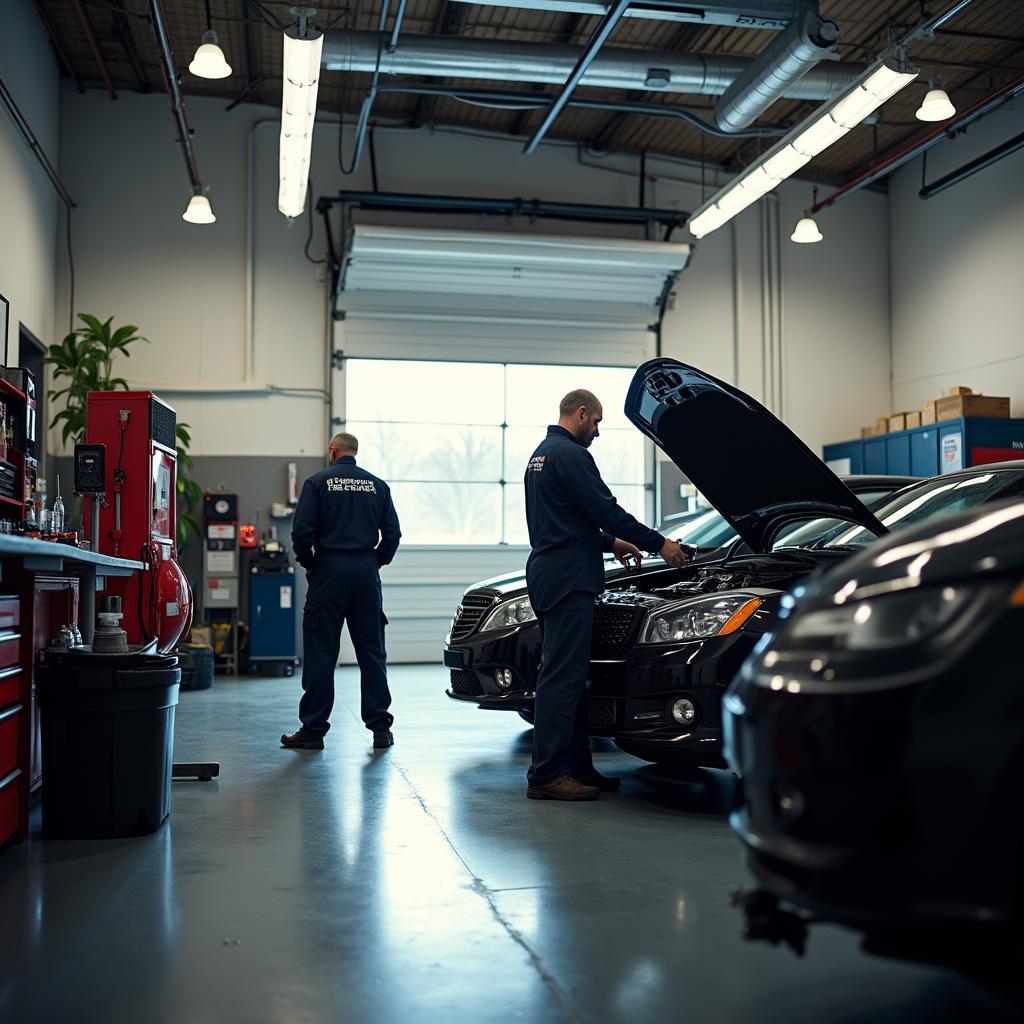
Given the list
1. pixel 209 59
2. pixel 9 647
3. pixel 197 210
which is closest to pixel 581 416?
pixel 9 647

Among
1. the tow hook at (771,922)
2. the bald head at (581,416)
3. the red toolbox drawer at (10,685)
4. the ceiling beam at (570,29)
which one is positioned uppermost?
the ceiling beam at (570,29)

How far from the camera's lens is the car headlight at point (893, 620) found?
1619mm

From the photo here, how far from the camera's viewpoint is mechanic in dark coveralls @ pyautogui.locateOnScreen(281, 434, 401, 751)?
18.4ft

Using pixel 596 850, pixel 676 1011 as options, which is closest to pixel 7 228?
pixel 596 850

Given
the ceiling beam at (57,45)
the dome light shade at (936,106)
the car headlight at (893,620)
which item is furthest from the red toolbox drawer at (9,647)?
the ceiling beam at (57,45)

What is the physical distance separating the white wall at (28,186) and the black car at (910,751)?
808 centimetres

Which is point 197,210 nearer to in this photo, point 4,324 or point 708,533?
point 4,324

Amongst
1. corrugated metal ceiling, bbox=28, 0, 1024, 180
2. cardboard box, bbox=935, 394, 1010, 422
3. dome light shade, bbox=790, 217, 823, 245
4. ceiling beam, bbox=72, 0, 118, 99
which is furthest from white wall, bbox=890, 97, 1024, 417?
ceiling beam, bbox=72, 0, 118, 99

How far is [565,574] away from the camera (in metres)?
4.18

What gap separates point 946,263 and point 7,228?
892 centimetres

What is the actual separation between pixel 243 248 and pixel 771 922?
10232 mm

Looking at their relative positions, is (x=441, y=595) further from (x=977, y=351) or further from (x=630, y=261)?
(x=977, y=351)

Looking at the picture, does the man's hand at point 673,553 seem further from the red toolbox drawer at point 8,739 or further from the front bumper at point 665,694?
the red toolbox drawer at point 8,739

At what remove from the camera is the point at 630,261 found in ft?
36.2
